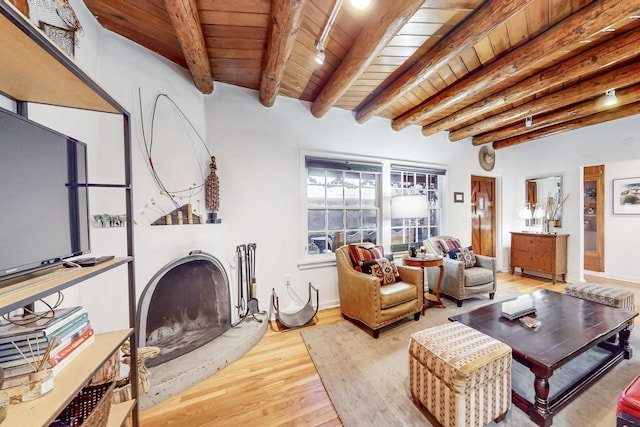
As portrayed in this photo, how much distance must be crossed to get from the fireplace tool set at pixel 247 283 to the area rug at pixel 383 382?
634mm

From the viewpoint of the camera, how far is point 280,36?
1599mm

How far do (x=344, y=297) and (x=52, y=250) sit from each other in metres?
2.40

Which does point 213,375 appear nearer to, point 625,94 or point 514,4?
point 514,4

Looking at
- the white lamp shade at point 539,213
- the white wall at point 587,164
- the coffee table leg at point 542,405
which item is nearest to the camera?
the coffee table leg at point 542,405

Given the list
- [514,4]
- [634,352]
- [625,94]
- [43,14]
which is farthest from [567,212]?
[43,14]

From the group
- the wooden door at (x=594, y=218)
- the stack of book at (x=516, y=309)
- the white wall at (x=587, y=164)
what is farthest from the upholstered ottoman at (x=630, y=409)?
the wooden door at (x=594, y=218)

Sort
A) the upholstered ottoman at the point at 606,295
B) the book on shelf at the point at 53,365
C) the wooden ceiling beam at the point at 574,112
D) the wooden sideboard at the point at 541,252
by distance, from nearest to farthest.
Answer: the book on shelf at the point at 53,365, the upholstered ottoman at the point at 606,295, the wooden ceiling beam at the point at 574,112, the wooden sideboard at the point at 541,252

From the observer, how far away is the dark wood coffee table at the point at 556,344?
1384 millimetres

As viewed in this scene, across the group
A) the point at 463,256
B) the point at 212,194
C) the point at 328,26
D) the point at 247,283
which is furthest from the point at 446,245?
the point at 212,194

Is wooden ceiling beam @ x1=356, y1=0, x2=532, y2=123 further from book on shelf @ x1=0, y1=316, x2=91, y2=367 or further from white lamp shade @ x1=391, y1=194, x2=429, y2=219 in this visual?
book on shelf @ x1=0, y1=316, x2=91, y2=367

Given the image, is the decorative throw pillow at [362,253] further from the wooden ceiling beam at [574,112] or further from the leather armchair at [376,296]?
the wooden ceiling beam at [574,112]

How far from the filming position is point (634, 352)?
2012 millimetres

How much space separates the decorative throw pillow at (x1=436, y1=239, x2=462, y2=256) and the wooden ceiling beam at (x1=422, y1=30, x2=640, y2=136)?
179cm

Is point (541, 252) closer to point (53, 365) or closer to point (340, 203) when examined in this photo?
point (340, 203)
